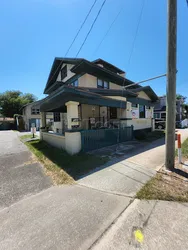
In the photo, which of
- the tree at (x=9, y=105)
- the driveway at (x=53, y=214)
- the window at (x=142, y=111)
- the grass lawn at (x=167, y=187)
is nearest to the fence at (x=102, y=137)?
the driveway at (x=53, y=214)

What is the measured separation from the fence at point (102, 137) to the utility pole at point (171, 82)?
154 inches

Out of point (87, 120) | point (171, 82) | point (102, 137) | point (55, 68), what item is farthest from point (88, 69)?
point (171, 82)

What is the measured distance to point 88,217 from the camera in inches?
94.7

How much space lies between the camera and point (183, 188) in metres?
3.21

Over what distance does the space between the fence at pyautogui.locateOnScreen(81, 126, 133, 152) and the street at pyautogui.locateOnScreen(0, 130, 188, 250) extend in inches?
123

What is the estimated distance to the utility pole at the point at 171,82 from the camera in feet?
13.2

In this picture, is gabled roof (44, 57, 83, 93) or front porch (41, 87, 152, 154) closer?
front porch (41, 87, 152, 154)

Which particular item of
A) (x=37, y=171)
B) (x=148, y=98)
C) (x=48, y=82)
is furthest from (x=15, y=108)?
(x=37, y=171)

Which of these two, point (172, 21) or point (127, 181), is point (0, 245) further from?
point (172, 21)

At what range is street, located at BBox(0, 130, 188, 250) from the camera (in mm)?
1905

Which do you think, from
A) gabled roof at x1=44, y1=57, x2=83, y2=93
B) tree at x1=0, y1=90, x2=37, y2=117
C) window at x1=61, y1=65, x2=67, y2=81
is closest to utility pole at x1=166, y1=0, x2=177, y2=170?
gabled roof at x1=44, y1=57, x2=83, y2=93

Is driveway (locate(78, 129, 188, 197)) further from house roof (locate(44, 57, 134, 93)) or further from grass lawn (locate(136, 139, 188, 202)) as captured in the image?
house roof (locate(44, 57, 134, 93))

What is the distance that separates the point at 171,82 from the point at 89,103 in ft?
13.6

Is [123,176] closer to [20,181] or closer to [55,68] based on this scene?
[20,181]
